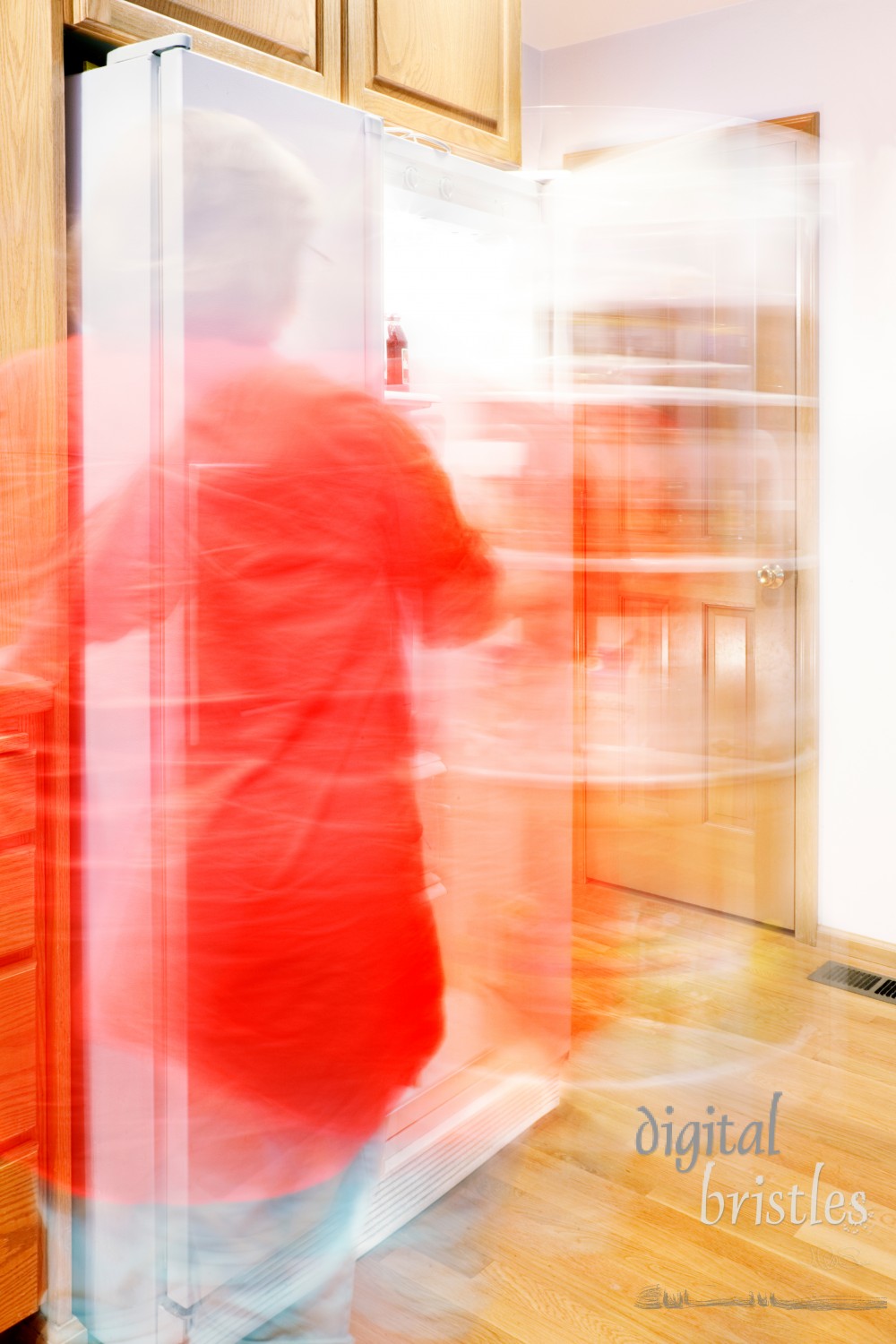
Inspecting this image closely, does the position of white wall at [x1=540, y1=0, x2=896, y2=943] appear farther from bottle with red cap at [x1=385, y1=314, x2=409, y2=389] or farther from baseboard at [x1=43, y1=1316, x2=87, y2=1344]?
baseboard at [x1=43, y1=1316, x2=87, y2=1344]

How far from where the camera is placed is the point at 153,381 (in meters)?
0.73

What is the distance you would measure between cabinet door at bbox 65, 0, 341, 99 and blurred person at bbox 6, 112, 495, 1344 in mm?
138

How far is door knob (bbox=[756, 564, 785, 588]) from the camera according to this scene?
58 cm

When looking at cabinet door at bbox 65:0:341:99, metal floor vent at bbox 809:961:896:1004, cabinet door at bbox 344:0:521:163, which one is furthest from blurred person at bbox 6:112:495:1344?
metal floor vent at bbox 809:961:896:1004

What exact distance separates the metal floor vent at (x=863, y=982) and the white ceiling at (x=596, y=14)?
0.92 meters

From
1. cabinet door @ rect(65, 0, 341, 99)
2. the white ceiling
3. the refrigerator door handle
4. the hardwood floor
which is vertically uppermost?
cabinet door @ rect(65, 0, 341, 99)

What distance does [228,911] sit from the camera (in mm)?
652

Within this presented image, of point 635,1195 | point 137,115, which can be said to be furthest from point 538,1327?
point 137,115

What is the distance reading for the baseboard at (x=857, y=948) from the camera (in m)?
1.22

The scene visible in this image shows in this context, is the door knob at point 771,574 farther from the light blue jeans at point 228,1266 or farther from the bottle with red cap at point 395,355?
the light blue jeans at point 228,1266

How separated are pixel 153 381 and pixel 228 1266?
62 cm

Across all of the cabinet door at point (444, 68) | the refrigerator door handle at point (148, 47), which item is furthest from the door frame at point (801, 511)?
the cabinet door at point (444, 68)

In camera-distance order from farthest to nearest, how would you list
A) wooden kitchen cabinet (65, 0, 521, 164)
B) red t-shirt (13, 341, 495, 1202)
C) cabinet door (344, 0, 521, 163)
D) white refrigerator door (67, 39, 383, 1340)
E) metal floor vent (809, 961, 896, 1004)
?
metal floor vent (809, 961, 896, 1004), cabinet door (344, 0, 521, 163), wooden kitchen cabinet (65, 0, 521, 164), white refrigerator door (67, 39, 383, 1340), red t-shirt (13, 341, 495, 1202)

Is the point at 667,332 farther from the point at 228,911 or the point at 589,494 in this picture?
the point at 228,911
